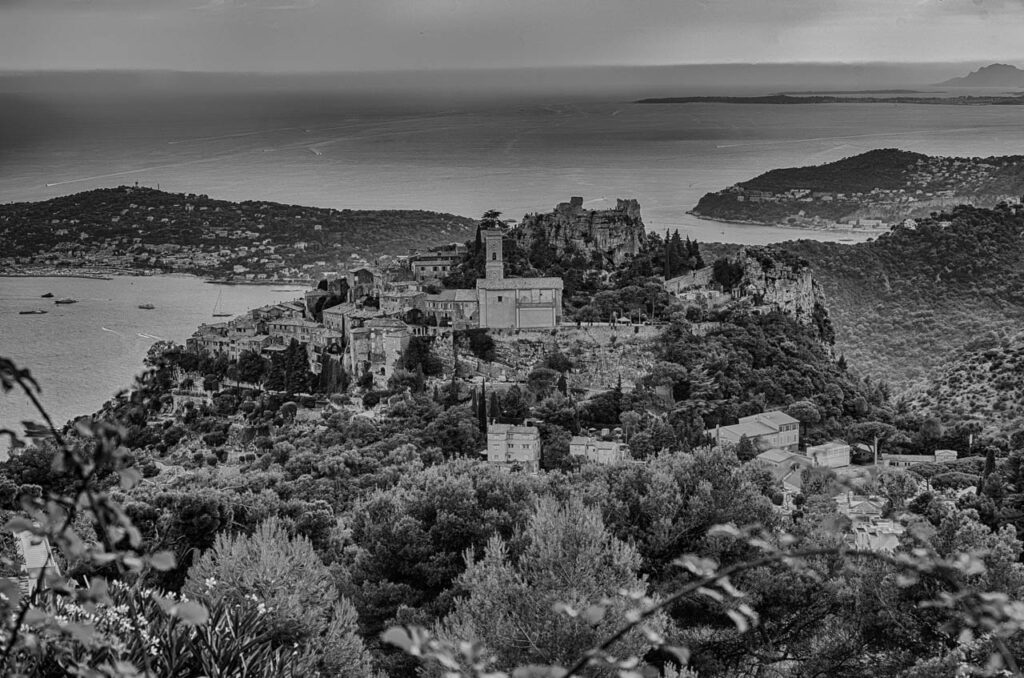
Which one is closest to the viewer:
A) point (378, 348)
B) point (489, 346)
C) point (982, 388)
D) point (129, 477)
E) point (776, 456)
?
point (129, 477)

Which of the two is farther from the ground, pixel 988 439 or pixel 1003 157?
pixel 1003 157

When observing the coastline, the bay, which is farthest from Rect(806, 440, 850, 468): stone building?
the coastline

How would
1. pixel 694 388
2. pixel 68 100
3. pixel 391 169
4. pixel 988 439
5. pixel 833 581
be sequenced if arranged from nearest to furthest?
pixel 833 581 < pixel 988 439 < pixel 694 388 < pixel 68 100 < pixel 391 169

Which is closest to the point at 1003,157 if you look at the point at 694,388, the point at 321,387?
the point at 694,388

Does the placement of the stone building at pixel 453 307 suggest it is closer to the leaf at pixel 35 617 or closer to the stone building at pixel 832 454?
the stone building at pixel 832 454

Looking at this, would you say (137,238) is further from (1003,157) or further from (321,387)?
(1003,157)

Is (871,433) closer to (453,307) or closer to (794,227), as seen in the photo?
(453,307)

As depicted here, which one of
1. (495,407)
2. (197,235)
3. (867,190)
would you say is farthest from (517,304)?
(867,190)
